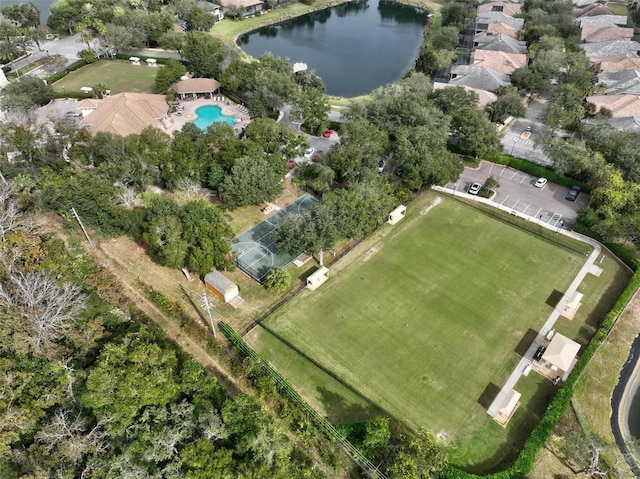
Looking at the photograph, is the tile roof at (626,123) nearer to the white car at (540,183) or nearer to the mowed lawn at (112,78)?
the white car at (540,183)

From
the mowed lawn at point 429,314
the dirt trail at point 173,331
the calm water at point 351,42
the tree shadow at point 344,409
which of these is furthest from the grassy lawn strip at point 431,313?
the calm water at point 351,42

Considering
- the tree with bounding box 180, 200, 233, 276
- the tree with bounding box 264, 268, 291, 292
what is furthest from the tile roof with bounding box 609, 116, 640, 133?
the tree with bounding box 180, 200, 233, 276

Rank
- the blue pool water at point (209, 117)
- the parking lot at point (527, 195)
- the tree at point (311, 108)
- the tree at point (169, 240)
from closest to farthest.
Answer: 1. the tree at point (169, 240)
2. the parking lot at point (527, 195)
3. the tree at point (311, 108)
4. the blue pool water at point (209, 117)

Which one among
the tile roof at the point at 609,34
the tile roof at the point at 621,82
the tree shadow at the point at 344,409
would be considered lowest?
the tree shadow at the point at 344,409

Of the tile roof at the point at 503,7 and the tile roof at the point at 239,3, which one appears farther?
the tile roof at the point at 239,3

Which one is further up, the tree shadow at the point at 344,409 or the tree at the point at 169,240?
the tree at the point at 169,240

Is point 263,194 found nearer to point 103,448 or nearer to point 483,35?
point 103,448

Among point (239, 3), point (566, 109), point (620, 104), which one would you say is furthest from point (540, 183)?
point (239, 3)

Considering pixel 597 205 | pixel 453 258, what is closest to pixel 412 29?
pixel 597 205
